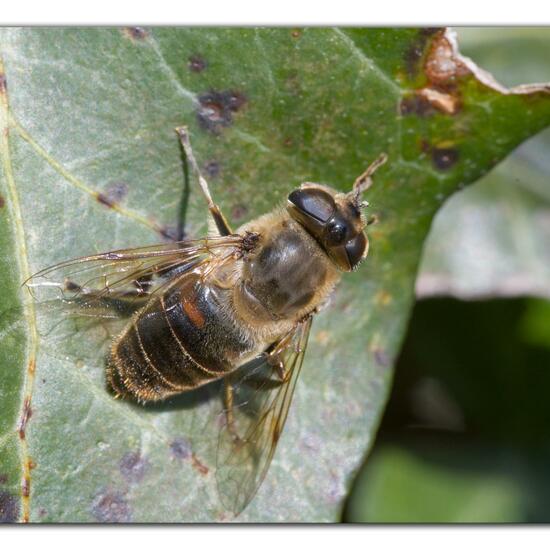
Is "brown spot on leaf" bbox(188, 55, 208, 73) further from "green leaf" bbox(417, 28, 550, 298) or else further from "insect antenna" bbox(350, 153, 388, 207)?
"green leaf" bbox(417, 28, 550, 298)

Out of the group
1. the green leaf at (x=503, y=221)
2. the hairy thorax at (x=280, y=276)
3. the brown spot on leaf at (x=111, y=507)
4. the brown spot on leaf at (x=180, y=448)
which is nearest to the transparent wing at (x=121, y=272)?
the hairy thorax at (x=280, y=276)

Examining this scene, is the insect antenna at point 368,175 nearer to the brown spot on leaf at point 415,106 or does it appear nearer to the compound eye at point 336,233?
the brown spot on leaf at point 415,106

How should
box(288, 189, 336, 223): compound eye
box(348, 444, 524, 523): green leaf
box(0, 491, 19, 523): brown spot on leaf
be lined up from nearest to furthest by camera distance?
box(0, 491, 19, 523): brown spot on leaf
box(288, 189, 336, 223): compound eye
box(348, 444, 524, 523): green leaf

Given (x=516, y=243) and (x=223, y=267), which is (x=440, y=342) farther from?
(x=223, y=267)

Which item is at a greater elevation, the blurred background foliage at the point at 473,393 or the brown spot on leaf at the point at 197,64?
the brown spot on leaf at the point at 197,64

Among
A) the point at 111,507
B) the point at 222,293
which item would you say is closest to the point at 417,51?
the point at 222,293

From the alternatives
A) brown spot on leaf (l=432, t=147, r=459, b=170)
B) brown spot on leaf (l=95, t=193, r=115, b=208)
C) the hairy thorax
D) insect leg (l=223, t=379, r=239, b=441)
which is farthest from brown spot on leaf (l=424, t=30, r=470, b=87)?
insect leg (l=223, t=379, r=239, b=441)
